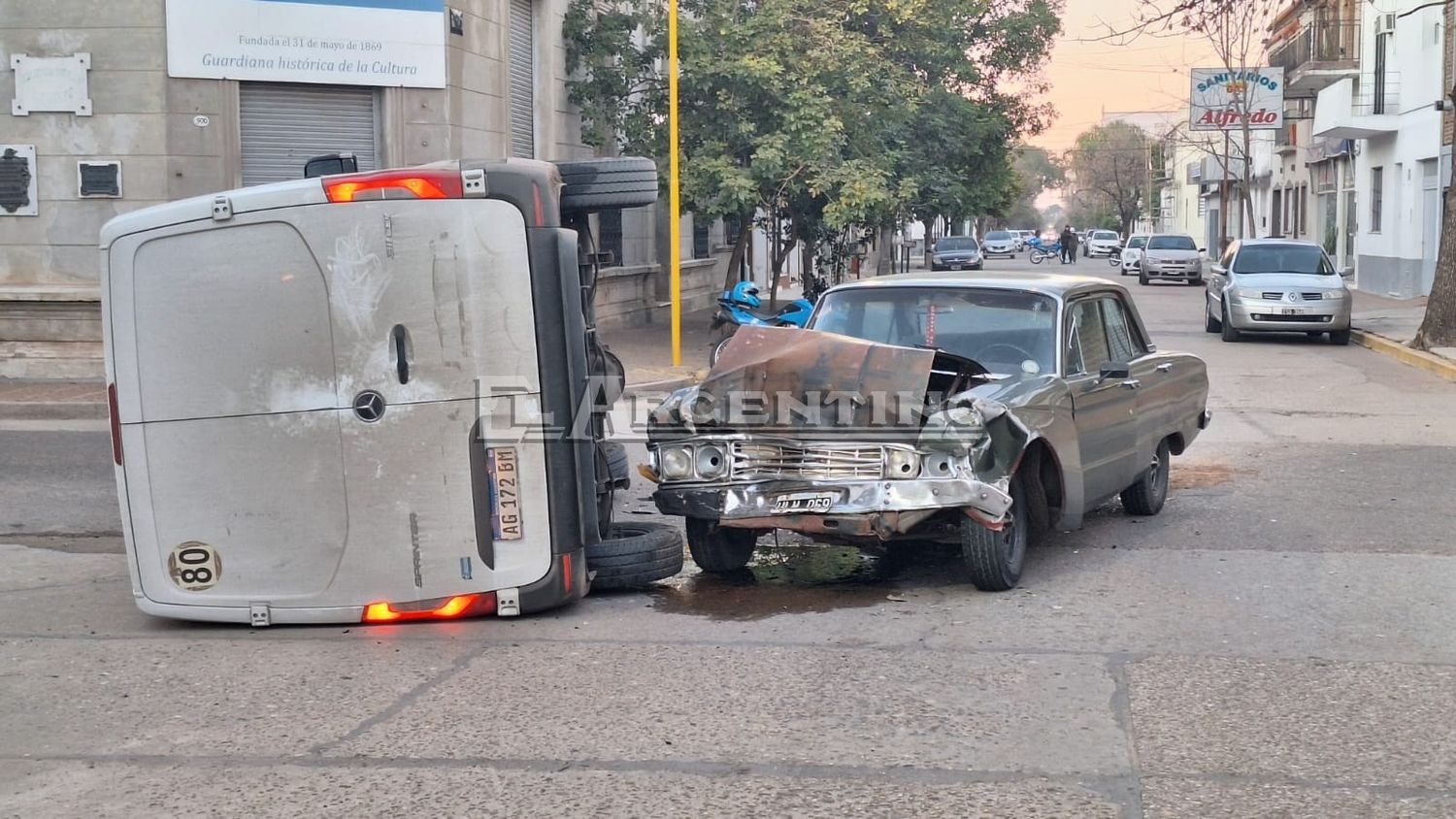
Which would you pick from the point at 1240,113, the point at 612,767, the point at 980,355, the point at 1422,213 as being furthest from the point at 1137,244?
the point at 612,767

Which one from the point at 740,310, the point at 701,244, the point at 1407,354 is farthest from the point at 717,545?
the point at 701,244

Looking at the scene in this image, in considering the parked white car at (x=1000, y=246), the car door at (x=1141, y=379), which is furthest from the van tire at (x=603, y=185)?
the parked white car at (x=1000, y=246)

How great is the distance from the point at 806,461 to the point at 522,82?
15.6m

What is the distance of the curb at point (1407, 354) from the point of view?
18.5 m

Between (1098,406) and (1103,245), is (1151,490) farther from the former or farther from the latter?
(1103,245)

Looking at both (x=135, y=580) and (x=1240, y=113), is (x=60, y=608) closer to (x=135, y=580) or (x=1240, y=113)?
(x=135, y=580)

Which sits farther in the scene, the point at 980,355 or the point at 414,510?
the point at 980,355

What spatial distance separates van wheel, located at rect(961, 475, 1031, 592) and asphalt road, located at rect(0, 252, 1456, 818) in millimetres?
100

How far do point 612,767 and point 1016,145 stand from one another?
41.9 metres

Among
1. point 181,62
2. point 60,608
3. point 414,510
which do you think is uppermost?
point 181,62

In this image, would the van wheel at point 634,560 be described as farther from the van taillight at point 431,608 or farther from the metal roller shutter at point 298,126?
the metal roller shutter at point 298,126

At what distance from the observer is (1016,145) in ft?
147

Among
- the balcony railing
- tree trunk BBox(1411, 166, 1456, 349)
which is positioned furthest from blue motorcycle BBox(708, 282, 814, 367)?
the balcony railing

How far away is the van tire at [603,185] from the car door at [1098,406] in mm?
2395
